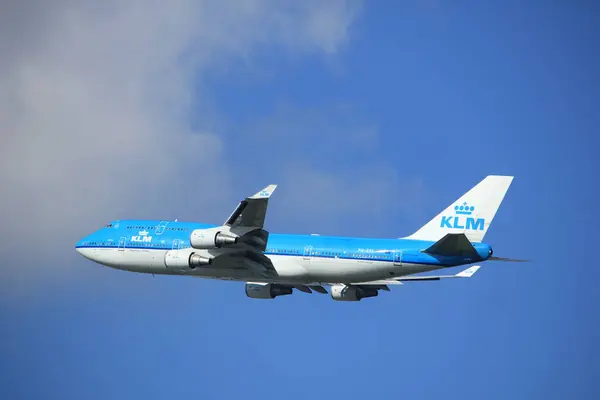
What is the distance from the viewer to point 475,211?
7331cm

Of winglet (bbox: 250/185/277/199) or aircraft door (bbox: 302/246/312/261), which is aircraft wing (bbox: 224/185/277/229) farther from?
aircraft door (bbox: 302/246/312/261)

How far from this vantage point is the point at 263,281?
76375 mm

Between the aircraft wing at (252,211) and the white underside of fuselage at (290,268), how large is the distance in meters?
6.80

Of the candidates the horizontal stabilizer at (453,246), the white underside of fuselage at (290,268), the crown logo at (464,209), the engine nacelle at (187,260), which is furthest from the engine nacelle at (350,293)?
the engine nacelle at (187,260)

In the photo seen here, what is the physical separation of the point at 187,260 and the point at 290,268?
801 centimetres

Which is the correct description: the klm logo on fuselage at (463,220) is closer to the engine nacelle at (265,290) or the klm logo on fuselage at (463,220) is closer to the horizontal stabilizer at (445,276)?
the horizontal stabilizer at (445,276)

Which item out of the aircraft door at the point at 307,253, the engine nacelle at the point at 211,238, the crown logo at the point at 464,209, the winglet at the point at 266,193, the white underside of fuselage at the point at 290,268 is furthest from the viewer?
the aircraft door at the point at 307,253

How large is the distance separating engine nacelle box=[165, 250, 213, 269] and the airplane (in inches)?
2.9

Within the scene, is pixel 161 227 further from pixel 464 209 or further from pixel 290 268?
pixel 464 209

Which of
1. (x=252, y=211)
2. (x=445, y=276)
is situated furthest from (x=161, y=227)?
(x=445, y=276)

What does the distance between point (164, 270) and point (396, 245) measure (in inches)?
713

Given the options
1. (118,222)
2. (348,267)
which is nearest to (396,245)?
(348,267)

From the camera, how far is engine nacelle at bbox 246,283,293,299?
80.1 metres

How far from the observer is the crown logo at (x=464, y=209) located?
73625mm
